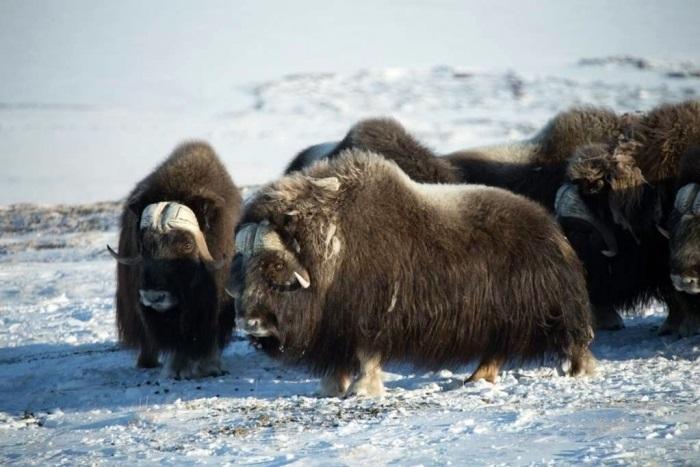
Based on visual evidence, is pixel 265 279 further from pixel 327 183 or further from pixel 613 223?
pixel 613 223

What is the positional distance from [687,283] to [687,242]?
19 centimetres

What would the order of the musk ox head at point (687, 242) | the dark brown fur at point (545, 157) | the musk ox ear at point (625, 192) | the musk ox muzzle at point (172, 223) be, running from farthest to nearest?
the dark brown fur at point (545, 157)
the musk ox ear at point (625, 192)
the musk ox muzzle at point (172, 223)
the musk ox head at point (687, 242)

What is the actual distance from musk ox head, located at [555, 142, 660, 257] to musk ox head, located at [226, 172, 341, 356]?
1.73 m

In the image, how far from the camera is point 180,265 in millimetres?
5676

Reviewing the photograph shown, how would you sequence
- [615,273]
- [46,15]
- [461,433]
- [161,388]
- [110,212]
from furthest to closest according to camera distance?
[46,15] → [110,212] → [615,273] → [161,388] → [461,433]

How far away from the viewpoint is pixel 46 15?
80.6 metres

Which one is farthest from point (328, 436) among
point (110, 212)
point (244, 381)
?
point (110, 212)

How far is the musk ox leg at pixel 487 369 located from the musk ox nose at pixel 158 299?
1652 millimetres

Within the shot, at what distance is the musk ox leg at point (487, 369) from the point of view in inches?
195

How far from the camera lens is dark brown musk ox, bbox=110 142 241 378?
564 centimetres

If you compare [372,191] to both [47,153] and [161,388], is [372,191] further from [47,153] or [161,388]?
[47,153]

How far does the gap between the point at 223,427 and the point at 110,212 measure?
33.3 ft

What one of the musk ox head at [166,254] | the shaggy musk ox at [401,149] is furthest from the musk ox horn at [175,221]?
the shaggy musk ox at [401,149]

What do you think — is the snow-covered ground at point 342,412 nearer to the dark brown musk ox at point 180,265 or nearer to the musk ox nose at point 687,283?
the dark brown musk ox at point 180,265
